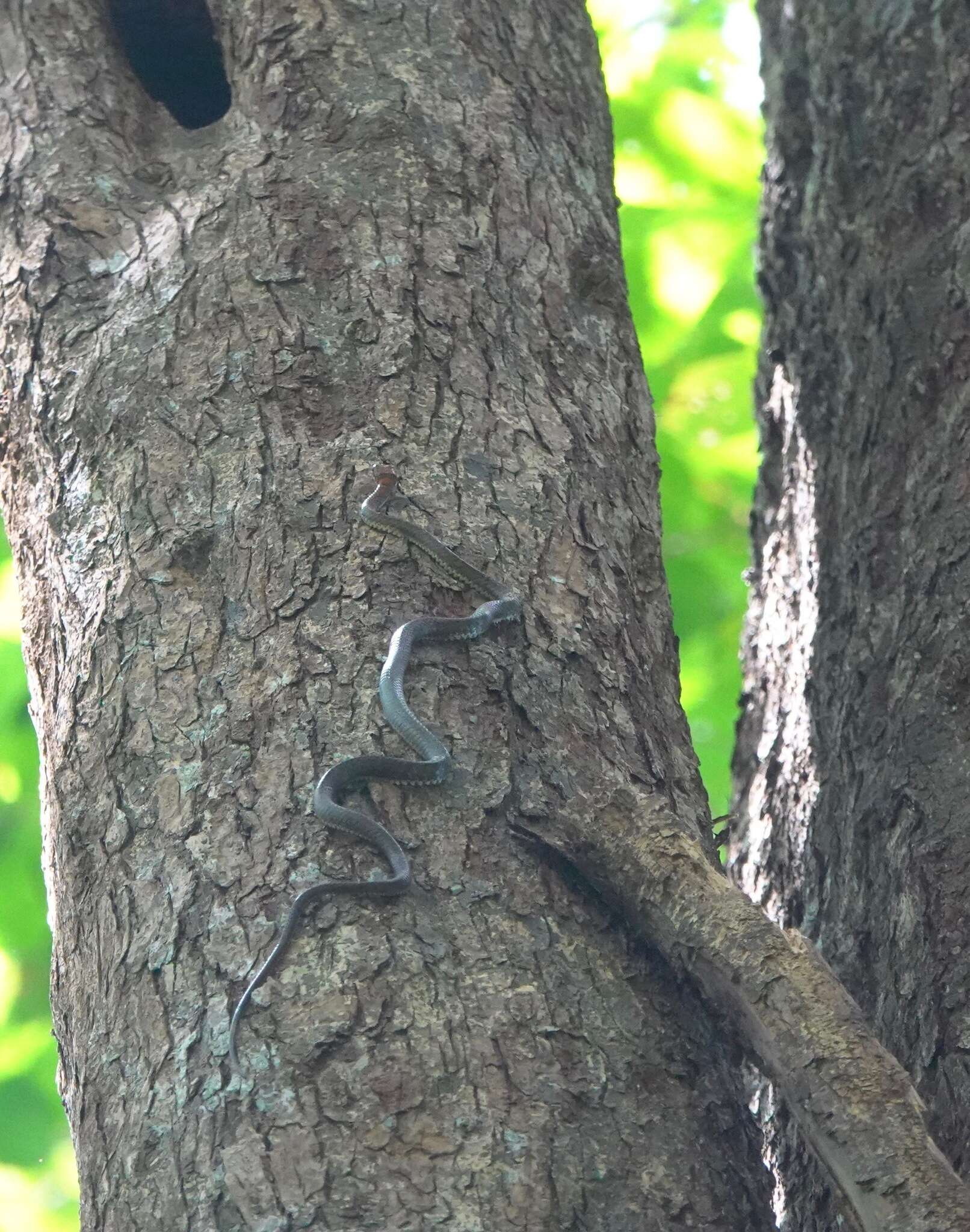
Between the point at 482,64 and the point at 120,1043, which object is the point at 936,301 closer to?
the point at 482,64

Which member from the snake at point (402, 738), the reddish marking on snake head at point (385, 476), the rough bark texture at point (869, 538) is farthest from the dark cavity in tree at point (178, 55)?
the snake at point (402, 738)

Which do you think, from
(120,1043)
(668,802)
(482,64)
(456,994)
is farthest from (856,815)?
(482,64)

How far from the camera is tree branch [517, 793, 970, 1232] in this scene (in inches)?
78.9

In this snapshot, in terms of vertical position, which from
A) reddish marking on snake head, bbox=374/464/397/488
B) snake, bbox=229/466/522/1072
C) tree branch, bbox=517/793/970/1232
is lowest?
tree branch, bbox=517/793/970/1232

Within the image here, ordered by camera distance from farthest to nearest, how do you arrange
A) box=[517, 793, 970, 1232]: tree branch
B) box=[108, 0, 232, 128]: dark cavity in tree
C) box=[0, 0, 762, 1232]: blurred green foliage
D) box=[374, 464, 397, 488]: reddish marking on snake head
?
1. box=[0, 0, 762, 1232]: blurred green foliage
2. box=[108, 0, 232, 128]: dark cavity in tree
3. box=[374, 464, 397, 488]: reddish marking on snake head
4. box=[517, 793, 970, 1232]: tree branch

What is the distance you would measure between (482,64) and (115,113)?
0.99 metres

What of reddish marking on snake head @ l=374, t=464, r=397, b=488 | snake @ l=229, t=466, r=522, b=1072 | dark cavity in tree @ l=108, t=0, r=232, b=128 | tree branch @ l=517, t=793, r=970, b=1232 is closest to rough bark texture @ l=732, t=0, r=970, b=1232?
tree branch @ l=517, t=793, r=970, b=1232

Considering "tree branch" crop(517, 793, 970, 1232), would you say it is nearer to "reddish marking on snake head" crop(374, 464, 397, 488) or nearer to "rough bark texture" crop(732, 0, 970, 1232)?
"rough bark texture" crop(732, 0, 970, 1232)

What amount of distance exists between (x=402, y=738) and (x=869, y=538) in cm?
147

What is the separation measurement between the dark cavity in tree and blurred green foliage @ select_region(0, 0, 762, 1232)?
221cm

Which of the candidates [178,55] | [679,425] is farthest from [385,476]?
[679,425]

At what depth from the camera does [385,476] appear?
9.03ft

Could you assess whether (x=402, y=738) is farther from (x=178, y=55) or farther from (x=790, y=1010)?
(x=178, y=55)

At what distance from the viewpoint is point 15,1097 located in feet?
19.4
